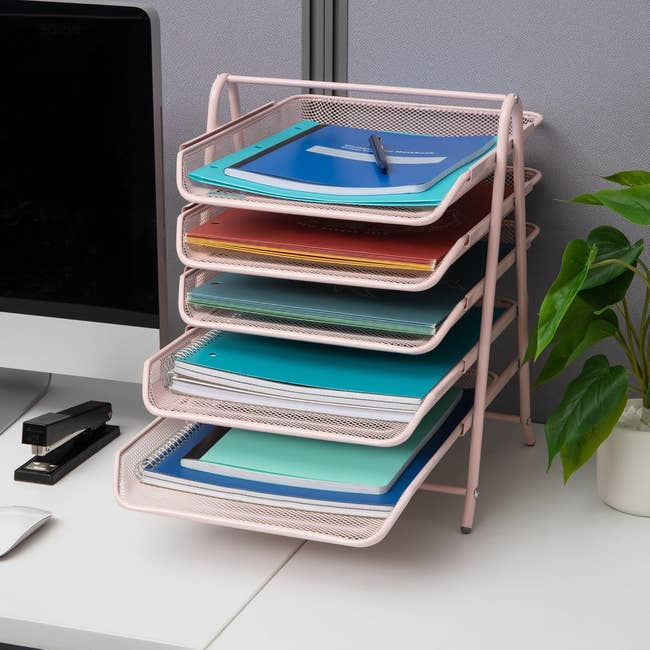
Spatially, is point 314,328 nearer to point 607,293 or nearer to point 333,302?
point 333,302

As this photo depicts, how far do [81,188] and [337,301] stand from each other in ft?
1.11

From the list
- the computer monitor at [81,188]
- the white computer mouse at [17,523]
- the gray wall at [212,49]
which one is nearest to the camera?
the white computer mouse at [17,523]

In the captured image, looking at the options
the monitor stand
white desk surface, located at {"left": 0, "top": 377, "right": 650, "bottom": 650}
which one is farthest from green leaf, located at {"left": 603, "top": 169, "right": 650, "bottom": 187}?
the monitor stand

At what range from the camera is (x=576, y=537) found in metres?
1.02

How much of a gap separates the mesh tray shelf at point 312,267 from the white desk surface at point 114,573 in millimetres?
256

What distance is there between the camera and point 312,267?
3.07ft

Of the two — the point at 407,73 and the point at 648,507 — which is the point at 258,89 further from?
the point at 648,507

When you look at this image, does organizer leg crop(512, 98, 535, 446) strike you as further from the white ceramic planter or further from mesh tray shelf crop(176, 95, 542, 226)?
the white ceramic planter

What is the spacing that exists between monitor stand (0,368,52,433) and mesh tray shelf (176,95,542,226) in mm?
413

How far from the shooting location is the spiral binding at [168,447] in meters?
1.00

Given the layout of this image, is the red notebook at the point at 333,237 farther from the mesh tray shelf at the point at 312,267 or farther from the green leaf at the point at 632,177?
the green leaf at the point at 632,177

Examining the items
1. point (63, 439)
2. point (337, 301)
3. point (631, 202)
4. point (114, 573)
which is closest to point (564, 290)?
point (631, 202)

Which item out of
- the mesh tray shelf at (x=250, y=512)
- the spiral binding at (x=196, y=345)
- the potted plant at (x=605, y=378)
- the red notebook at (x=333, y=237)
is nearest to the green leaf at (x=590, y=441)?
the potted plant at (x=605, y=378)

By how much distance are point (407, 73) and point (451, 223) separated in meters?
0.28
